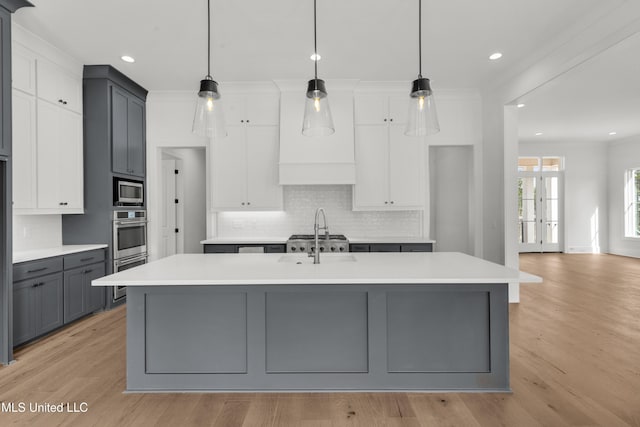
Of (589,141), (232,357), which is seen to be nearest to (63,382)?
(232,357)

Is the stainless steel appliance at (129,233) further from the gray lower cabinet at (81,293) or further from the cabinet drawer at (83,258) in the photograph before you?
the gray lower cabinet at (81,293)

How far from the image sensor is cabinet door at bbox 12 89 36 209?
11.1ft

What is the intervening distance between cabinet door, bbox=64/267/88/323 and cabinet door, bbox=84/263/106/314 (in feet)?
0.18

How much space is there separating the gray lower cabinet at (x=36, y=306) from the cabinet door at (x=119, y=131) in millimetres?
1567

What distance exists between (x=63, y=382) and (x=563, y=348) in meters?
4.16

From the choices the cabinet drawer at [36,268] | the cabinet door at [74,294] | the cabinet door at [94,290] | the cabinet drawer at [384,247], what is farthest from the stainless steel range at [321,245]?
the cabinet drawer at [36,268]

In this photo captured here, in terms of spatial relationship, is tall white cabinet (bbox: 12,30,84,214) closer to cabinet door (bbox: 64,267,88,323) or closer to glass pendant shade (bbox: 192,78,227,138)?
cabinet door (bbox: 64,267,88,323)

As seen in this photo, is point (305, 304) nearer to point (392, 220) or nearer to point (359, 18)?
point (359, 18)

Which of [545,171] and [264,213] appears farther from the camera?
[545,171]

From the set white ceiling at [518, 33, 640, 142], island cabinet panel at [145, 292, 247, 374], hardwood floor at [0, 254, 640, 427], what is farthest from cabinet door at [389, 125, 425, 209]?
island cabinet panel at [145, 292, 247, 374]

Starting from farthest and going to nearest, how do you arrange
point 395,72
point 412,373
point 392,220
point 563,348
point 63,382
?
point 392,220 → point 395,72 → point 563,348 → point 63,382 → point 412,373

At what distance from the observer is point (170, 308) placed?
2.37 metres

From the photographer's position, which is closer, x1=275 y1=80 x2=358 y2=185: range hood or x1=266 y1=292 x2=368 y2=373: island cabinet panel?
x1=266 y1=292 x2=368 y2=373: island cabinet panel

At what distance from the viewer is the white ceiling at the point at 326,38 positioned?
306 cm
